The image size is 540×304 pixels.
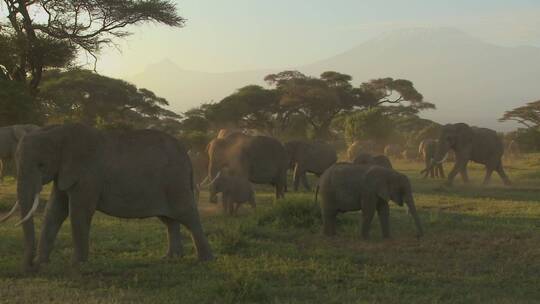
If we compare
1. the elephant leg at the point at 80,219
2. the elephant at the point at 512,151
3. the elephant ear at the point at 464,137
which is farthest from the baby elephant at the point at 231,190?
the elephant at the point at 512,151

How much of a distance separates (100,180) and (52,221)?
29.6 inches

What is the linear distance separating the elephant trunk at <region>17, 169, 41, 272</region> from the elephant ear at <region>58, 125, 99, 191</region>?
326 mm

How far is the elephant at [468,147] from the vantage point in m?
19.6

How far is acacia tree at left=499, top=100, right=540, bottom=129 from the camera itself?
44.4m

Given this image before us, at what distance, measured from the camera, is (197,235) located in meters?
8.05

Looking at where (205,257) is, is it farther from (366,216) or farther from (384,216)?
(384,216)

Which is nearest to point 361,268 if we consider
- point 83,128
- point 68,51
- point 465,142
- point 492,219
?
point 83,128

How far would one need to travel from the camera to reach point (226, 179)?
1279cm

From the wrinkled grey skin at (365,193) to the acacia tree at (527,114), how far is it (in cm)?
3753

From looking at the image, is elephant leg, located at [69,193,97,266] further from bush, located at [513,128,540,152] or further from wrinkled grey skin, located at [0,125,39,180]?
bush, located at [513,128,540,152]

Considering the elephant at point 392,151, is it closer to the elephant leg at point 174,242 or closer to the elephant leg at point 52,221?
the elephant leg at point 174,242

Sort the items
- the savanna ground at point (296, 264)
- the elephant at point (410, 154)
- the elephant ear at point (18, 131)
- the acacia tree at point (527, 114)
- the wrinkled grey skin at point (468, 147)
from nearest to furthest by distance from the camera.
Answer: the savanna ground at point (296, 264) → the elephant ear at point (18, 131) → the wrinkled grey skin at point (468, 147) → the elephant at point (410, 154) → the acacia tree at point (527, 114)

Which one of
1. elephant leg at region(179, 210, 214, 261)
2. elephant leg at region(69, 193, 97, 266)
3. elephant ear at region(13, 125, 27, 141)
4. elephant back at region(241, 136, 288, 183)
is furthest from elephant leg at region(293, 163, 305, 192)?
elephant leg at region(69, 193, 97, 266)

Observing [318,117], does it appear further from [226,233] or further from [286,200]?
[226,233]
